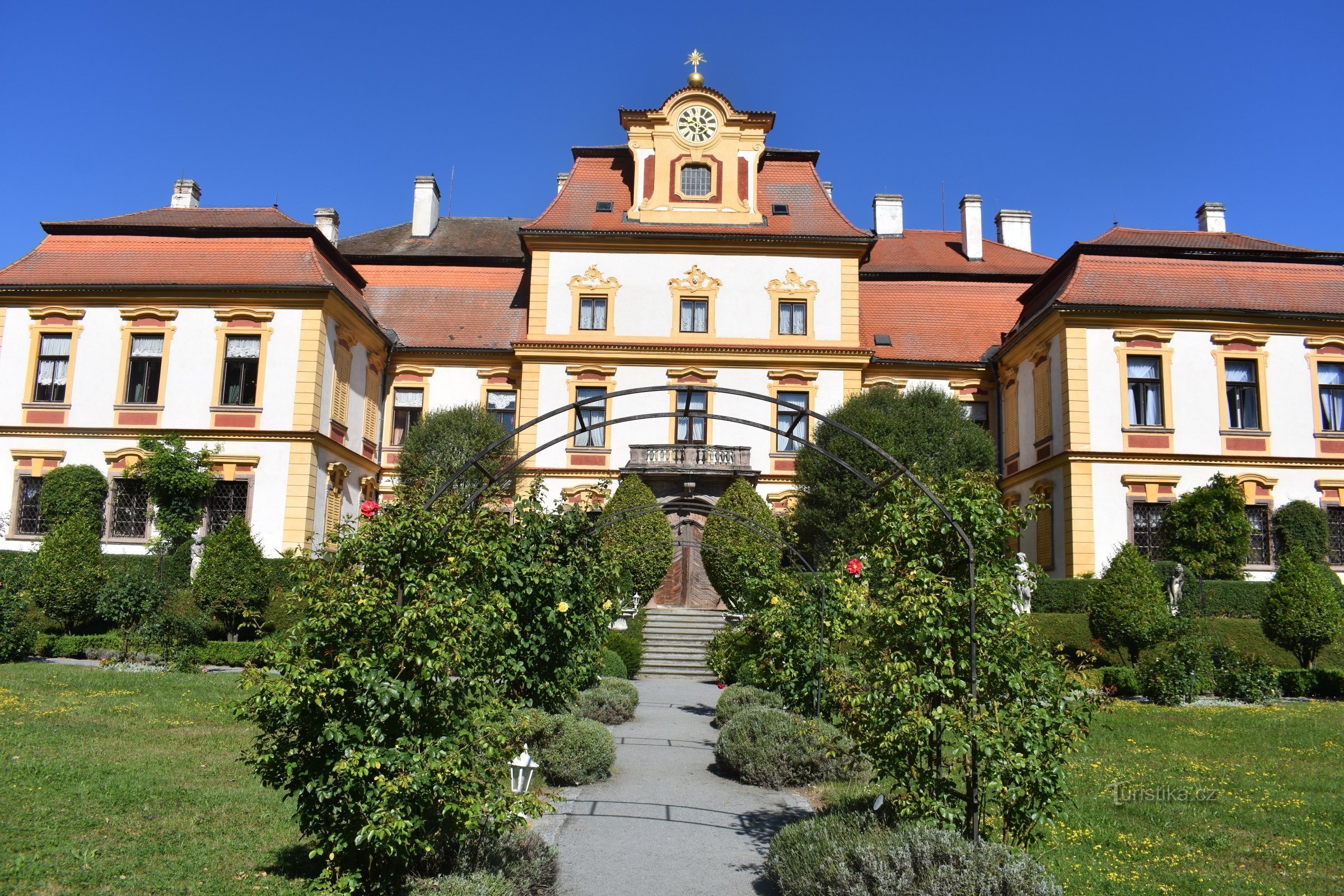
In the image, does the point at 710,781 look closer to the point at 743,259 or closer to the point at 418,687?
the point at 418,687

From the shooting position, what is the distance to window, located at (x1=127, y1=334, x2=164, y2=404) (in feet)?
84.3

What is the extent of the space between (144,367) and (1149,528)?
1066 inches

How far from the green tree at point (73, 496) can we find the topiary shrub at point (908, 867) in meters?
23.0

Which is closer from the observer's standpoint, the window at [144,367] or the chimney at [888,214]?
the window at [144,367]

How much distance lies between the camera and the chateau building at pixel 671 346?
2512 centimetres

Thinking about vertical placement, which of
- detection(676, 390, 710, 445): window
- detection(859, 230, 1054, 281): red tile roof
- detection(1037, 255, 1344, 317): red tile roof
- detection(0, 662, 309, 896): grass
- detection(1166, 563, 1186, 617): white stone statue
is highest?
detection(859, 230, 1054, 281): red tile roof

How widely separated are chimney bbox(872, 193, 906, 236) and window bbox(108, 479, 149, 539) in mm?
27515

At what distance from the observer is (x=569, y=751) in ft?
35.1

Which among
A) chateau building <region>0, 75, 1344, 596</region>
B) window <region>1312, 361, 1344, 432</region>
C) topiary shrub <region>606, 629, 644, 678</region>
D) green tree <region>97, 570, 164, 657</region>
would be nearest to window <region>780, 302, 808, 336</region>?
chateau building <region>0, 75, 1344, 596</region>

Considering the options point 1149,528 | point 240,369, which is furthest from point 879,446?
point 240,369

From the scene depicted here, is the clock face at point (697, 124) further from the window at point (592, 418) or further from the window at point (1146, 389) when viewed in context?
the window at point (1146, 389)

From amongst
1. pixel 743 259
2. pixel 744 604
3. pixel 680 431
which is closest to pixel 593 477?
pixel 680 431

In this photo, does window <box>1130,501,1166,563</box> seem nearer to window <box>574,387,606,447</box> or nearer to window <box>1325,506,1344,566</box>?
window <box>1325,506,1344,566</box>

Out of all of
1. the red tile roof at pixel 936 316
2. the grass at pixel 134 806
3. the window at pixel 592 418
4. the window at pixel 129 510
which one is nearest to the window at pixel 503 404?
the window at pixel 592 418
